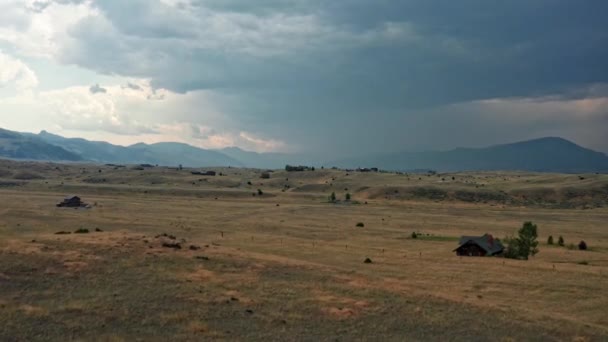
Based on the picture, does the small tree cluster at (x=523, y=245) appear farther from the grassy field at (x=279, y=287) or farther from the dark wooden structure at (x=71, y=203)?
the dark wooden structure at (x=71, y=203)

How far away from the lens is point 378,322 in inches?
1364

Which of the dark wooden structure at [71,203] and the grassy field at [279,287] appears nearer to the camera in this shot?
the grassy field at [279,287]

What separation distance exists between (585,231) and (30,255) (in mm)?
96969

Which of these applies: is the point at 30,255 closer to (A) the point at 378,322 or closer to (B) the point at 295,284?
(B) the point at 295,284

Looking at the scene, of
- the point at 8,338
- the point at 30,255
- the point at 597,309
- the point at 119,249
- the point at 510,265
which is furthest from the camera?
the point at 510,265

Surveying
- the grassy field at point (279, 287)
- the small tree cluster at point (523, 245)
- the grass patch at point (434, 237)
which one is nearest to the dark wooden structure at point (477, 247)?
the small tree cluster at point (523, 245)

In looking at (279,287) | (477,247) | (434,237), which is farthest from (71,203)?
(279,287)

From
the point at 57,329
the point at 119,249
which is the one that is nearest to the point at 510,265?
the point at 119,249

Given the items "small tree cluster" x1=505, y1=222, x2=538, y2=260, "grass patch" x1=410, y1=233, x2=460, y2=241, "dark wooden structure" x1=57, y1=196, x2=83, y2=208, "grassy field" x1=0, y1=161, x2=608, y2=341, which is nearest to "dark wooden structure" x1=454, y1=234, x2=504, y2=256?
"small tree cluster" x1=505, y1=222, x2=538, y2=260

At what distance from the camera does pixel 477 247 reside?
6919cm

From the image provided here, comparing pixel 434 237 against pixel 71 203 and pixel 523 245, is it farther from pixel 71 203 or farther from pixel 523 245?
pixel 71 203

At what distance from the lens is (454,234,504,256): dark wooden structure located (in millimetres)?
68688

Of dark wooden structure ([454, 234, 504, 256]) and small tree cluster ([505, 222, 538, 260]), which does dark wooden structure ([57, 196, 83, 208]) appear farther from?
small tree cluster ([505, 222, 538, 260])

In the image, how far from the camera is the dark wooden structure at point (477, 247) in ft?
225
